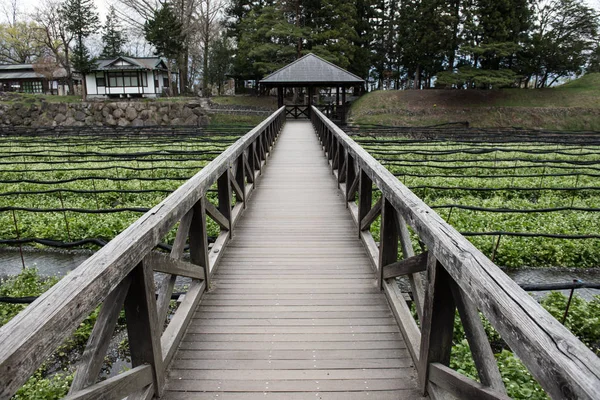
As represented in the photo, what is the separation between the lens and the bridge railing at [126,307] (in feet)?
4.22

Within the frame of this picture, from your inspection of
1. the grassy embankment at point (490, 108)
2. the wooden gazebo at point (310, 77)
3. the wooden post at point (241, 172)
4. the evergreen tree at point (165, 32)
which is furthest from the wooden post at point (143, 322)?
the evergreen tree at point (165, 32)

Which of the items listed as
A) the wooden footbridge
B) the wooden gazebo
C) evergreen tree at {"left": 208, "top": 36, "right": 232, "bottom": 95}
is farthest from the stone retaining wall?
the wooden footbridge

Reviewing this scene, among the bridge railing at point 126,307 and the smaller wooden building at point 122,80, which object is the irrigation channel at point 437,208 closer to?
the bridge railing at point 126,307

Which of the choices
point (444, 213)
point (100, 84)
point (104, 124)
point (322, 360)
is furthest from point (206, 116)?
point (322, 360)

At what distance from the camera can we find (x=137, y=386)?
81.2 inches

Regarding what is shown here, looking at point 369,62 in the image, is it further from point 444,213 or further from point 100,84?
point 444,213

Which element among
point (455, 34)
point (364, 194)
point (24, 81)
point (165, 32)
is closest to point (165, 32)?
point (165, 32)

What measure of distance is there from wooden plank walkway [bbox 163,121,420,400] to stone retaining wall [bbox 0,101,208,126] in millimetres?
28903

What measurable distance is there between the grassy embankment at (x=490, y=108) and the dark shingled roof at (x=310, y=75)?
28.3 feet

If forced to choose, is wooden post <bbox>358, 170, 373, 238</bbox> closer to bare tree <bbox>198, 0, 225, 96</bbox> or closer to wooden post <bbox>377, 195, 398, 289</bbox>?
wooden post <bbox>377, 195, 398, 289</bbox>

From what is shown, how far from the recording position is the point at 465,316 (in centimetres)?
198

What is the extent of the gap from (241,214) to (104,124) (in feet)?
98.2

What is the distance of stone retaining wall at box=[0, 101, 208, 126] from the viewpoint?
104 feet

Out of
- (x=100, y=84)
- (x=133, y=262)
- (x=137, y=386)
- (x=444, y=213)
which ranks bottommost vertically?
(x=444, y=213)
